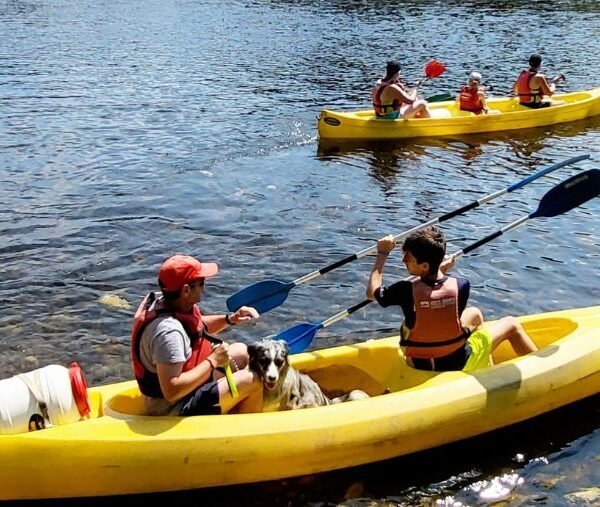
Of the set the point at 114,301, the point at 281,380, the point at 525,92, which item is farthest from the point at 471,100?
the point at 281,380

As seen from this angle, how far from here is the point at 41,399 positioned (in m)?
4.28

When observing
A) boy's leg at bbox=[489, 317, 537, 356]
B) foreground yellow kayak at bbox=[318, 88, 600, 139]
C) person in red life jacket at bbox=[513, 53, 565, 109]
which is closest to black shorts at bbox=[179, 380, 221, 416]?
boy's leg at bbox=[489, 317, 537, 356]

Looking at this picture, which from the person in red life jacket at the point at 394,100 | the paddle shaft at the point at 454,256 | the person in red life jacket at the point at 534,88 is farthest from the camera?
the person in red life jacket at the point at 534,88

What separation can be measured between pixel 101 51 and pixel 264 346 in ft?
59.3

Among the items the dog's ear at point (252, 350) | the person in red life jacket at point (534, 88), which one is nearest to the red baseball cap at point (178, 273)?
the dog's ear at point (252, 350)

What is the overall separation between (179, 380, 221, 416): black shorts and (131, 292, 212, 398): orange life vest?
7.2 inches

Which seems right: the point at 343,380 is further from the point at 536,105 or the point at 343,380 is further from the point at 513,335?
the point at 536,105

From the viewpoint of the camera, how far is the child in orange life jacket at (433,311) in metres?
4.78

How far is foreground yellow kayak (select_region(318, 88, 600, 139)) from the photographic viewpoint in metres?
12.4

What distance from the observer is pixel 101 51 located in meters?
20.9

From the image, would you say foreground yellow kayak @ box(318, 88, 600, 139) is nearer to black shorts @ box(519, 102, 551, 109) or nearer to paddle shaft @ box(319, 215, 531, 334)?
black shorts @ box(519, 102, 551, 109)

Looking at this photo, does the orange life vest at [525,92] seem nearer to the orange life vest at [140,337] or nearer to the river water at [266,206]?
the river water at [266,206]

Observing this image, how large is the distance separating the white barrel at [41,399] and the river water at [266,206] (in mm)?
786

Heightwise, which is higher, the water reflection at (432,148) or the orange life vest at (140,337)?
the orange life vest at (140,337)
